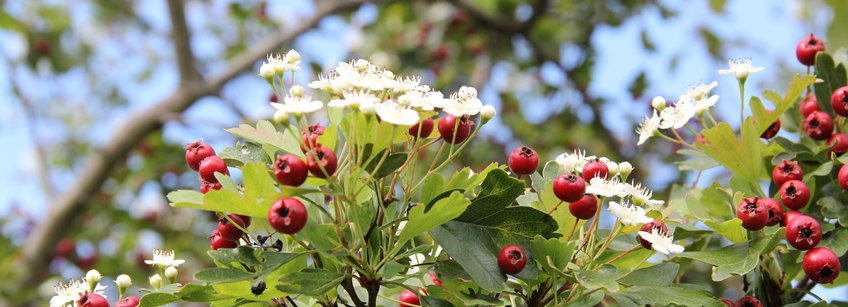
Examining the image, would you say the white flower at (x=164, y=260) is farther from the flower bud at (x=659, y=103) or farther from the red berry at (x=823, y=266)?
the red berry at (x=823, y=266)

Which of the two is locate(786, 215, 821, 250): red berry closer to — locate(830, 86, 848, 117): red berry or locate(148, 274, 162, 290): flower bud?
locate(830, 86, 848, 117): red berry

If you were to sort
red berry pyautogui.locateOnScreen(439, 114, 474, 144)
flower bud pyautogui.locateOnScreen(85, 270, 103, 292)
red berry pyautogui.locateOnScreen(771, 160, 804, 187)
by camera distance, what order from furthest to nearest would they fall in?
1. red berry pyautogui.locateOnScreen(771, 160, 804, 187)
2. flower bud pyautogui.locateOnScreen(85, 270, 103, 292)
3. red berry pyautogui.locateOnScreen(439, 114, 474, 144)

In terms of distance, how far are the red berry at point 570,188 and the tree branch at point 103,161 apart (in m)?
3.24

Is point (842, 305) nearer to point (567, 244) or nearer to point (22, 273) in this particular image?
point (567, 244)

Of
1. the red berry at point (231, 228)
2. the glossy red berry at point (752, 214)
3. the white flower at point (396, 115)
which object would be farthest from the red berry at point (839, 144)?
the red berry at point (231, 228)

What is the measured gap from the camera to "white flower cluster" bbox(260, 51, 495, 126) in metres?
1.02

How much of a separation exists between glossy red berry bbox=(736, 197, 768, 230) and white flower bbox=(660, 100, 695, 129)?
22 centimetres

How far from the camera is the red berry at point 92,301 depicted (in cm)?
124

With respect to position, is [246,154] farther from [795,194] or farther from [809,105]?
[809,105]

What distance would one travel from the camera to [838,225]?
1.42 metres

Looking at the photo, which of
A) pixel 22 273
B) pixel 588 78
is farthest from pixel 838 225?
pixel 22 273

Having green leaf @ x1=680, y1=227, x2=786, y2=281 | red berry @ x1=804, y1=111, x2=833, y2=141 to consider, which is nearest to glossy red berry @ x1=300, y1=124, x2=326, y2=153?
green leaf @ x1=680, y1=227, x2=786, y2=281

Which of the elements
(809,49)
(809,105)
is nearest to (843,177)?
(809,105)

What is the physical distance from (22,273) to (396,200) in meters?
3.90
